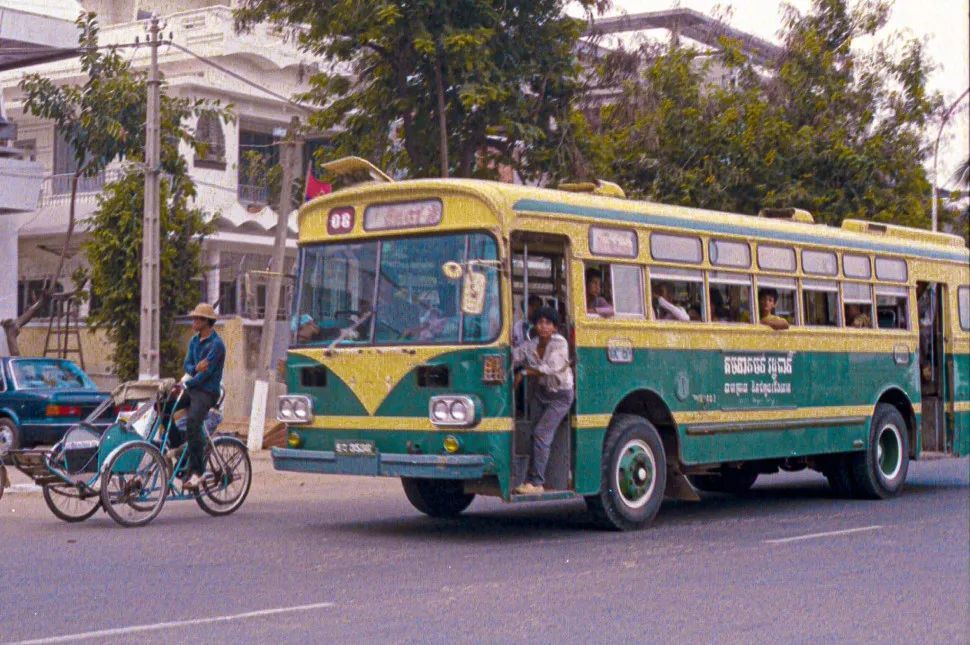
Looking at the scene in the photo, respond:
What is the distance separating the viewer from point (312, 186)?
22.7 meters

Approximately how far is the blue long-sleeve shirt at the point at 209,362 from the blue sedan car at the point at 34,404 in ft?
28.6

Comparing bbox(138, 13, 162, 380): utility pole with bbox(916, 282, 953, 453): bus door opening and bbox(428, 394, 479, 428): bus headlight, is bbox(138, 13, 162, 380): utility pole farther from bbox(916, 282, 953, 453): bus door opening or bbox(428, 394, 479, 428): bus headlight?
bbox(916, 282, 953, 453): bus door opening

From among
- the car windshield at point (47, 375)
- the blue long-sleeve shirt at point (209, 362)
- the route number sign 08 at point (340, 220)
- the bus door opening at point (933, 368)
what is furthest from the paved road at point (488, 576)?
the car windshield at point (47, 375)

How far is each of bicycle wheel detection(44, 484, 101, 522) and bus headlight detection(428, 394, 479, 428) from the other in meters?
3.24

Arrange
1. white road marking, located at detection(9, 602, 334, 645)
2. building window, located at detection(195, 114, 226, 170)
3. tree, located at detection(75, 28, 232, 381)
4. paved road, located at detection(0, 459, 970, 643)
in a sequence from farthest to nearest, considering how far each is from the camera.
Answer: building window, located at detection(195, 114, 226, 170), tree, located at detection(75, 28, 232, 381), paved road, located at detection(0, 459, 970, 643), white road marking, located at detection(9, 602, 334, 645)

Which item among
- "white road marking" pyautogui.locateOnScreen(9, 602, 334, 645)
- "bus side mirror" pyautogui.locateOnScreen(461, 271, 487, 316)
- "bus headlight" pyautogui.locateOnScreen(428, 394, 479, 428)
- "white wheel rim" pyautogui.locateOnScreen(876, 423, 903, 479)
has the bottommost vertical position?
"white road marking" pyautogui.locateOnScreen(9, 602, 334, 645)

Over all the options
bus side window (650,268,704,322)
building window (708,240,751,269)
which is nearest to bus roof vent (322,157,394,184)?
bus side window (650,268,704,322)

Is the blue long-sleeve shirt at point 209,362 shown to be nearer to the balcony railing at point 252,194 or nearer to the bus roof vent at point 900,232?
the bus roof vent at point 900,232

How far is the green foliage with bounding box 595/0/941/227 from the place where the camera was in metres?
26.0

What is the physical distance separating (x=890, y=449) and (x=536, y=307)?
5.85 m

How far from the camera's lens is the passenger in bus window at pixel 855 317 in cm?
1540

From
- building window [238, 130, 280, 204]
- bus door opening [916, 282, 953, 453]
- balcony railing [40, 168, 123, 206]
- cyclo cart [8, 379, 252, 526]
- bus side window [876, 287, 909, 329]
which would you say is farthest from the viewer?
building window [238, 130, 280, 204]

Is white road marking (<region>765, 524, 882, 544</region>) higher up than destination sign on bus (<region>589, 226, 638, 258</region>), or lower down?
lower down

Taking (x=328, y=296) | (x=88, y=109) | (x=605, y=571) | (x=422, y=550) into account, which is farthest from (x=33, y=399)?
(x=605, y=571)
